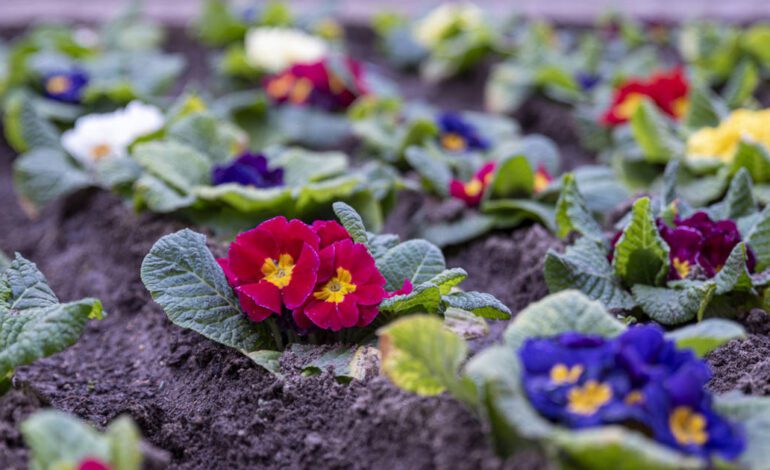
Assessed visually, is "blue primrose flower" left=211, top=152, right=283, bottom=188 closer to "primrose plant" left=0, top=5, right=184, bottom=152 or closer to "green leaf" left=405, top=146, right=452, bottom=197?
"green leaf" left=405, top=146, right=452, bottom=197

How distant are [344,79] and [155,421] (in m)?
2.40

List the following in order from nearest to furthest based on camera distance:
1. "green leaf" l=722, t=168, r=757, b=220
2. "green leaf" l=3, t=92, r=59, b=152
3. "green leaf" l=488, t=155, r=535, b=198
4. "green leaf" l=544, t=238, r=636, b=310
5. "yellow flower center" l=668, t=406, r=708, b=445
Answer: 1. "yellow flower center" l=668, t=406, r=708, b=445
2. "green leaf" l=544, t=238, r=636, b=310
3. "green leaf" l=722, t=168, r=757, b=220
4. "green leaf" l=488, t=155, r=535, b=198
5. "green leaf" l=3, t=92, r=59, b=152

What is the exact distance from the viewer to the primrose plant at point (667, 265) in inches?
90.9

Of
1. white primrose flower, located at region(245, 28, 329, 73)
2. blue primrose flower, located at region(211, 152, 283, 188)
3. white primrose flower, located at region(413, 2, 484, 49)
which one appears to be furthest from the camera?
white primrose flower, located at region(413, 2, 484, 49)

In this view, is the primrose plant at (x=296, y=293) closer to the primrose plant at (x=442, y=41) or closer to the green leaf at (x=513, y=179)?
the green leaf at (x=513, y=179)

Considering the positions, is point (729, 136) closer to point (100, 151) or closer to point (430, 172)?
point (430, 172)

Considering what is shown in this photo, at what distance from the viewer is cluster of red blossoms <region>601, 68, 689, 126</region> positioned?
3.96m

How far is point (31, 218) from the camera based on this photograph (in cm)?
376

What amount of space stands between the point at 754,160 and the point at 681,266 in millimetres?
770

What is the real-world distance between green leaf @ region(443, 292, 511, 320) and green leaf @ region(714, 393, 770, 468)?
22.4 inches

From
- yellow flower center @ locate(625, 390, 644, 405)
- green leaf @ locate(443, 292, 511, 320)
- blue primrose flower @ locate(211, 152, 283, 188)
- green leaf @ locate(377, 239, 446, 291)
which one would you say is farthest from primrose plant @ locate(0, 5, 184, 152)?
yellow flower center @ locate(625, 390, 644, 405)

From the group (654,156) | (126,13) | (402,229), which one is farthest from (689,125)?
(126,13)

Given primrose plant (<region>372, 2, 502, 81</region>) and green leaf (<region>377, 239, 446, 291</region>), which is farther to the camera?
primrose plant (<region>372, 2, 502, 81</region>)

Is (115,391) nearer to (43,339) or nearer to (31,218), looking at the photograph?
(43,339)
